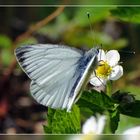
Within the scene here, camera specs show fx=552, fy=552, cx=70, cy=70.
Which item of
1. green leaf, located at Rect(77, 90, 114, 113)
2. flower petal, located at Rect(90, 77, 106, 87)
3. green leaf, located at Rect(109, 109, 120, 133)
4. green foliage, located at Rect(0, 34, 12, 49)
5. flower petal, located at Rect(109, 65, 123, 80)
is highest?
flower petal, located at Rect(109, 65, 123, 80)

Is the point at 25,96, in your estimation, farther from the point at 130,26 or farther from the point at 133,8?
the point at 133,8

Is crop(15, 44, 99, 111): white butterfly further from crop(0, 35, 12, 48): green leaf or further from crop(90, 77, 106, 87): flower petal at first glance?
crop(0, 35, 12, 48): green leaf

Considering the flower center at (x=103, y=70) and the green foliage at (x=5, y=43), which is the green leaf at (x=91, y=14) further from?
the flower center at (x=103, y=70)

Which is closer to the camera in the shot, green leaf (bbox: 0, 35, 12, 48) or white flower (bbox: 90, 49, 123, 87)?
white flower (bbox: 90, 49, 123, 87)

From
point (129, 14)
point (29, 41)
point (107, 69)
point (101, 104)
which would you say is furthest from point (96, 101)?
point (29, 41)

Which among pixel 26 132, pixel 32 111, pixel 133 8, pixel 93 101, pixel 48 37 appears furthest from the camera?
pixel 48 37

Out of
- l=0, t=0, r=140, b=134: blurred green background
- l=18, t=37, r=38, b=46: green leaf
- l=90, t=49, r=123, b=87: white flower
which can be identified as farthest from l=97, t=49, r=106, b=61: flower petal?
l=18, t=37, r=38, b=46: green leaf

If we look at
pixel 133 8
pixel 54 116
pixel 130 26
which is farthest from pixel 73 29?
pixel 54 116
